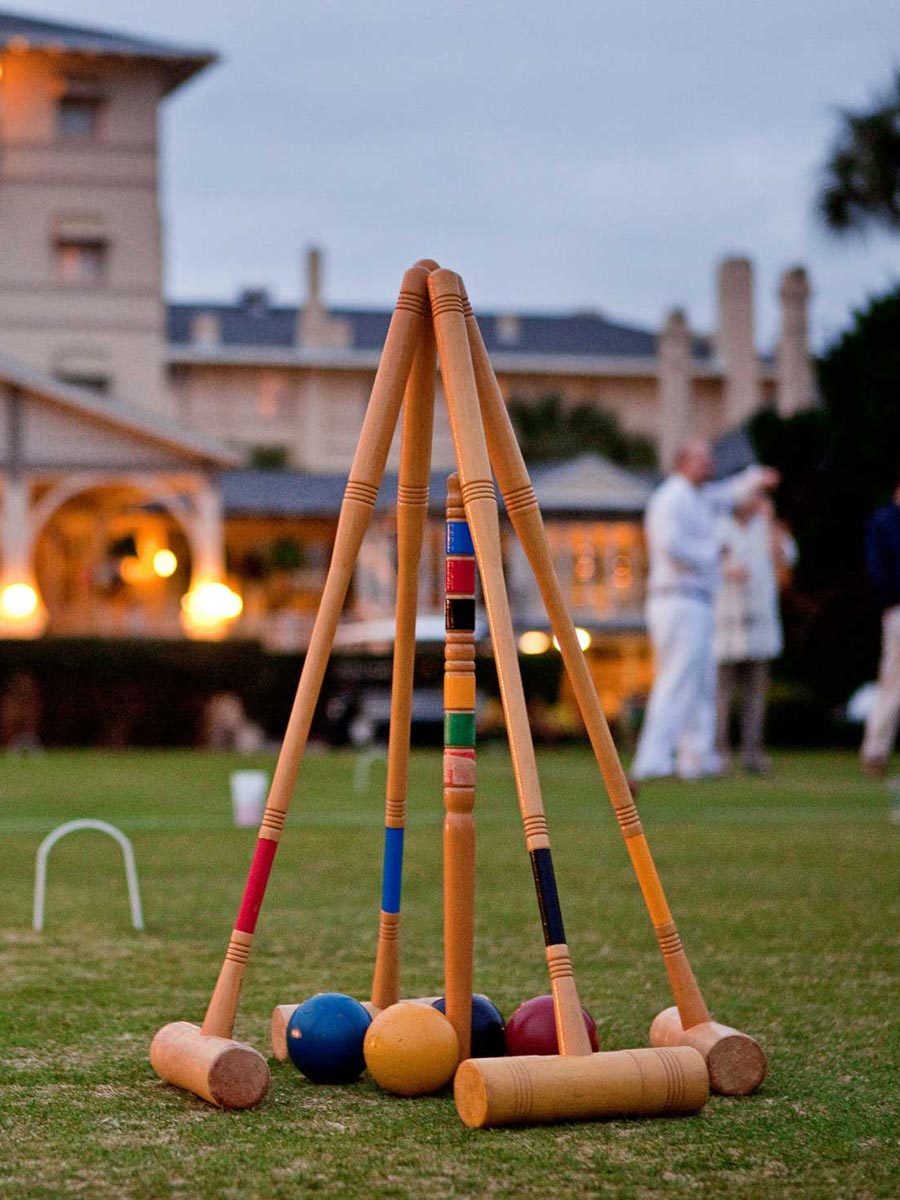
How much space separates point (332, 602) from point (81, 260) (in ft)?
127

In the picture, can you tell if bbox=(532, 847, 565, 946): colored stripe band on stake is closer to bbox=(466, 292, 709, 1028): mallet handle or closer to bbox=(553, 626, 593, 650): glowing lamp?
bbox=(466, 292, 709, 1028): mallet handle

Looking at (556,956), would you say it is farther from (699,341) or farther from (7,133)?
(699,341)

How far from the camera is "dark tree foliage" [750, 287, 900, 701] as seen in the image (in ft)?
72.2

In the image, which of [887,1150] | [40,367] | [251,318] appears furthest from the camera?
[251,318]

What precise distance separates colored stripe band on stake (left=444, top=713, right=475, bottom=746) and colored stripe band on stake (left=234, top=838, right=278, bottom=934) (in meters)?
0.39

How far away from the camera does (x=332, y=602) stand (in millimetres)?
3436

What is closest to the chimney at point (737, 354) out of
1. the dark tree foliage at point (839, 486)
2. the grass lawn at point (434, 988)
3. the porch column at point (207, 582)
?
the porch column at point (207, 582)

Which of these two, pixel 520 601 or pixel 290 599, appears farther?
pixel 290 599

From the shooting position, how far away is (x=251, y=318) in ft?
180

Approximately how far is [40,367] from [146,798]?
97.1ft

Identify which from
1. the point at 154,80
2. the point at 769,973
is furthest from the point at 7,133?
the point at 769,973

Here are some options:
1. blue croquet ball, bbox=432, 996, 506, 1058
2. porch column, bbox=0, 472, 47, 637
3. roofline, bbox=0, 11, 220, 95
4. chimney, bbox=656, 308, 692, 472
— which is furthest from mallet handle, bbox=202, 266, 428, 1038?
chimney, bbox=656, 308, 692, 472

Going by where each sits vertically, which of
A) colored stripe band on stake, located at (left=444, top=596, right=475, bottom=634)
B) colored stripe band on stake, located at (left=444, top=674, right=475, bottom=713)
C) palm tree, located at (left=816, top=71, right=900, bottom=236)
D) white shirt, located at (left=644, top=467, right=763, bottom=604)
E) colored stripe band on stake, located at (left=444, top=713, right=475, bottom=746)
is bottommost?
colored stripe band on stake, located at (left=444, top=713, right=475, bottom=746)

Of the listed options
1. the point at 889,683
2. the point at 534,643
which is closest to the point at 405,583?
the point at 889,683
